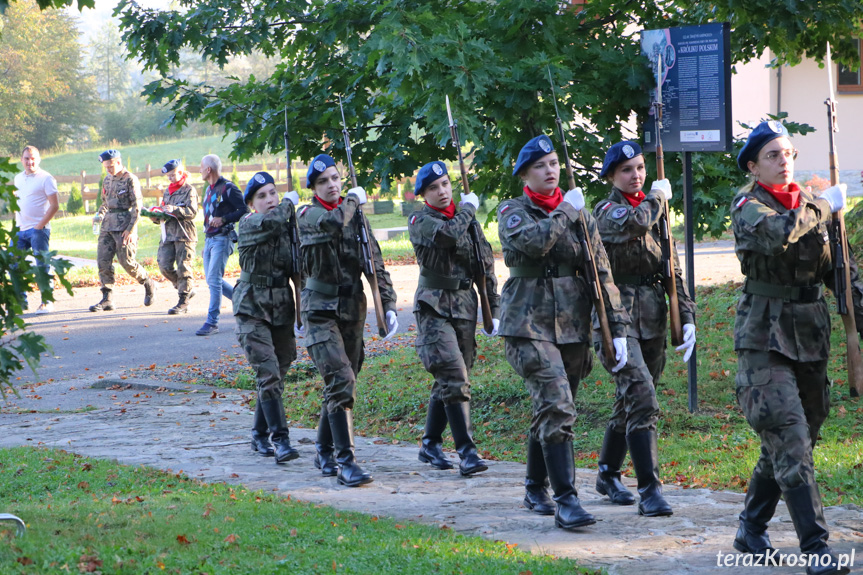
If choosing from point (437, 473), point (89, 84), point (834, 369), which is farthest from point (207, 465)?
point (89, 84)

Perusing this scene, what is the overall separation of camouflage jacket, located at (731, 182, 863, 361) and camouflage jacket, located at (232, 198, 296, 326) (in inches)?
156

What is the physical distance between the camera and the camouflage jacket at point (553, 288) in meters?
6.02

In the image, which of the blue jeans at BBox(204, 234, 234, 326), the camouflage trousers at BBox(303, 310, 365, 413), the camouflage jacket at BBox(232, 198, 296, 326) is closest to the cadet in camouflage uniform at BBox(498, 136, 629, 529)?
the camouflage trousers at BBox(303, 310, 365, 413)

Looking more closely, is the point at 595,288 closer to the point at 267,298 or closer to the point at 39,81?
the point at 267,298

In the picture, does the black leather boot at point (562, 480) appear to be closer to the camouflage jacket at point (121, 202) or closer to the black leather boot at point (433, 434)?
the black leather boot at point (433, 434)

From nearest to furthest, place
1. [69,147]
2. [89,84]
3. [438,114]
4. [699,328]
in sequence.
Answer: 1. [438,114]
2. [699,328]
3. [89,84]
4. [69,147]

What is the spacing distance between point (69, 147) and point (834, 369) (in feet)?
226

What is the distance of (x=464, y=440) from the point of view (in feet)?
24.3

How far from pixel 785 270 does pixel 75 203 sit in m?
40.7

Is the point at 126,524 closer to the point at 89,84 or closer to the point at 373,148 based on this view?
the point at 373,148

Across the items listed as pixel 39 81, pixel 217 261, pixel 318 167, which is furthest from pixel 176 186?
pixel 39 81

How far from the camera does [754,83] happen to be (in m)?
30.0

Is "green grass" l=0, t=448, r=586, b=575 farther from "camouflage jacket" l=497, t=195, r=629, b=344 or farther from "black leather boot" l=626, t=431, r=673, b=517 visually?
"camouflage jacket" l=497, t=195, r=629, b=344

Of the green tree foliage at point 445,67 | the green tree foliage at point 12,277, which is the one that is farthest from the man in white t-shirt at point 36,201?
the green tree foliage at point 12,277
